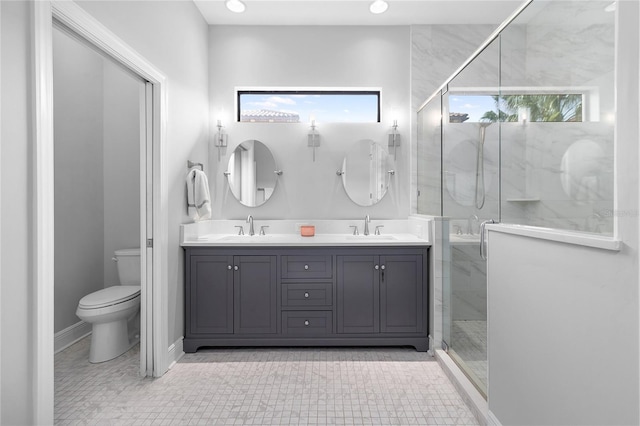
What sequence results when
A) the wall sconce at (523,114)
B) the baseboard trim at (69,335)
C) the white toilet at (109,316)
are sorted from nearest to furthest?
the wall sconce at (523,114)
the white toilet at (109,316)
the baseboard trim at (69,335)

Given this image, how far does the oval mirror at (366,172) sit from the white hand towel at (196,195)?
127cm

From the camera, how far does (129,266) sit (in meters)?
2.80

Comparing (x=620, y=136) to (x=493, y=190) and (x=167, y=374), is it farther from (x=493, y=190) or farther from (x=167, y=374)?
(x=167, y=374)

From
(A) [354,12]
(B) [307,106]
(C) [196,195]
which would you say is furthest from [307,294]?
(A) [354,12]

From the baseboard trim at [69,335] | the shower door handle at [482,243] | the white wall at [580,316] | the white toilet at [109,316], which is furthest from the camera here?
the baseboard trim at [69,335]

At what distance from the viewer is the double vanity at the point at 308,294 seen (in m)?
2.62

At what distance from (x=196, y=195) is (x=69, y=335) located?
1.54 m

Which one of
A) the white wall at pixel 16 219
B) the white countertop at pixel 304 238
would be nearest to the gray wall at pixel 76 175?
the white countertop at pixel 304 238

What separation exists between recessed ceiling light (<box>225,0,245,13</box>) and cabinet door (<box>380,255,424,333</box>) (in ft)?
7.88

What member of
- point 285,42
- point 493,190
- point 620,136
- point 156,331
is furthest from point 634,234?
point 285,42

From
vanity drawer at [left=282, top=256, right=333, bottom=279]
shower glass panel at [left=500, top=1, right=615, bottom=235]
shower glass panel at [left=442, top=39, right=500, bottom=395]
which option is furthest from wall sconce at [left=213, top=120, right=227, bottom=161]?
shower glass panel at [left=500, top=1, right=615, bottom=235]

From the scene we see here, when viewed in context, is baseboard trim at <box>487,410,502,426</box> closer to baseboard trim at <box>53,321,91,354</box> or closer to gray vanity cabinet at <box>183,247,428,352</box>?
gray vanity cabinet at <box>183,247,428,352</box>

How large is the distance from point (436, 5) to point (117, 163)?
3.18 meters

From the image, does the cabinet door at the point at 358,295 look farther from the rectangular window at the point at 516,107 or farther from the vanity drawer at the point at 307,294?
the rectangular window at the point at 516,107
